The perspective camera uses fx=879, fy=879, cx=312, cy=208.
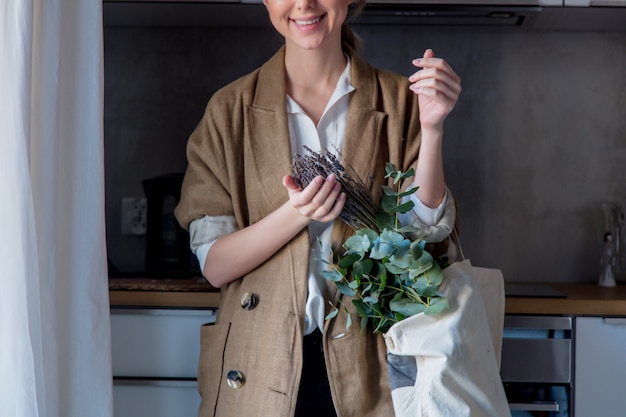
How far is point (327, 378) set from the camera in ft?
4.62

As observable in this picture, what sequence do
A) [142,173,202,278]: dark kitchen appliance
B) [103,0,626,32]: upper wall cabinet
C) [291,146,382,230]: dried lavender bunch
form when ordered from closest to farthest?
[291,146,382,230]: dried lavender bunch < [103,0,626,32]: upper wall cabinet < [142,173,202,278]: dark kitchen appliance

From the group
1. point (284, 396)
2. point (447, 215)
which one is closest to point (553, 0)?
point (447, 215)

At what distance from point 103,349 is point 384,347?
48 cm

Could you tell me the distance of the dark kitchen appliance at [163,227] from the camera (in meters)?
2.32

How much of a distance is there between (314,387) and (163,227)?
1.07m

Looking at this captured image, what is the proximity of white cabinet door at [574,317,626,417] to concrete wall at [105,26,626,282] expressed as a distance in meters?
0.47

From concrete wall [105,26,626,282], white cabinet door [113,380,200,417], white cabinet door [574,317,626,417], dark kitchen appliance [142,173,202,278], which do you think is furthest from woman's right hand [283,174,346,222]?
concrete wall [105,26,626,282]

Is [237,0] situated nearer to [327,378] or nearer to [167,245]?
[167,245]

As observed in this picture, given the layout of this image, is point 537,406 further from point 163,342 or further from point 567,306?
point 163,342

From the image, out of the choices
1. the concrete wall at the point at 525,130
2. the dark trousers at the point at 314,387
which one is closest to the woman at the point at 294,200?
the dark trousers at the point at 314,387

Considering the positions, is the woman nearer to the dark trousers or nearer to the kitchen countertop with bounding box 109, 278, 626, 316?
the dark trousers

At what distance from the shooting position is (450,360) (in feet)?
4.19

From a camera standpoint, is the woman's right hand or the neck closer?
the woman's right hand

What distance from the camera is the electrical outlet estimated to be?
8.30 ft
